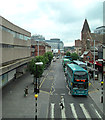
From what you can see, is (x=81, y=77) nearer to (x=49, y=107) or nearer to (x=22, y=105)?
(x=49, y=107)

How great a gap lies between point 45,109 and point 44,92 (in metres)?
6.68

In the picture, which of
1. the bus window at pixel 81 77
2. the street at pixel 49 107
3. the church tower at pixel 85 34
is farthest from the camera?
the church tower at pixel 85 34

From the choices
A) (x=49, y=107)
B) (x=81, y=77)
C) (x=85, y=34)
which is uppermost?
(x=85, y=34)

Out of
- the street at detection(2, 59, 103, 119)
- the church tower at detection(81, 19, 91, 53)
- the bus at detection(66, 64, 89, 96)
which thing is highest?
the church tower at detection(81, 19, 91, 53)

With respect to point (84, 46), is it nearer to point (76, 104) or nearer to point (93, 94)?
point (93, 94)

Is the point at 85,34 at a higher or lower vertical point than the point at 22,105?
higher

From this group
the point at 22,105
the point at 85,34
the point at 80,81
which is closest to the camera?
the point at 22,105

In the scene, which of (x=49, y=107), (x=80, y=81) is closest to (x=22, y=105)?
(x=49, y=107)

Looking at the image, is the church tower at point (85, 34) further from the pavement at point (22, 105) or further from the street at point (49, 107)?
the pavement at point (22, 105)

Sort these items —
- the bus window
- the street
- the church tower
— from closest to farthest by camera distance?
1. the street
2. the bus window
3. the church tower

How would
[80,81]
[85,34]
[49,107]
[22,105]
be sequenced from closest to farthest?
[49,107]
[22,105]
[80,81]
[85,34]

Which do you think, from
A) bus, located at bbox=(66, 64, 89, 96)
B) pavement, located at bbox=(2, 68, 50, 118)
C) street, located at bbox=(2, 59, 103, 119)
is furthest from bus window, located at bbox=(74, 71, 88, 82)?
pavement, located at bbox=(2, 68, 50, 118)

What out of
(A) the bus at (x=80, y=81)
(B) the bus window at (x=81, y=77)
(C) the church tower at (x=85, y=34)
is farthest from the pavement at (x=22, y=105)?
(C) the church tower at (x=85, y=34)

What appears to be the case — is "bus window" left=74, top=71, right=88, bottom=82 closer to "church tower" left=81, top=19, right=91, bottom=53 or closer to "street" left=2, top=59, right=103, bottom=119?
"street" left=2, top=59, right=103, bottom=119
